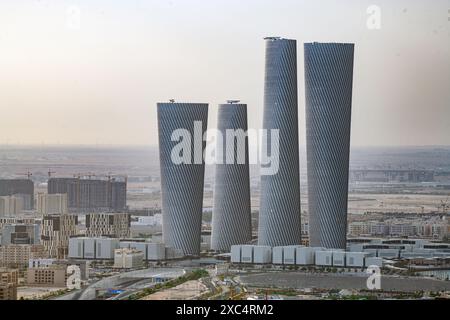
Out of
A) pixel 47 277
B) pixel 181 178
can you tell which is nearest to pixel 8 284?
pixel 47 277

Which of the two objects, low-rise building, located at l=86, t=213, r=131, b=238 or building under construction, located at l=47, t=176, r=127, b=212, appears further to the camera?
building under construction, located at l=47, t=176, r=127, b=212

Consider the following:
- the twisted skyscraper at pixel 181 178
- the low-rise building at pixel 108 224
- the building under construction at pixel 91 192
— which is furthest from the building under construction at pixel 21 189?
the twisted skyscraper at pixel 181 178

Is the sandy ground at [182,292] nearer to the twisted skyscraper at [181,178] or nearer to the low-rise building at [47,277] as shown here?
the low-rise building at [47,277]

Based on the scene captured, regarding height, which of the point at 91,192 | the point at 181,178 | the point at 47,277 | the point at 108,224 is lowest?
the point at 47,277

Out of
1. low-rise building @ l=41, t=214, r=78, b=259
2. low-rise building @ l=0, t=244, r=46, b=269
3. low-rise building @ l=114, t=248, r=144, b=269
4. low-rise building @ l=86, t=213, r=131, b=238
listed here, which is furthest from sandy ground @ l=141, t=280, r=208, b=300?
low-rise building @ l=86, t=213, r=131, b=238

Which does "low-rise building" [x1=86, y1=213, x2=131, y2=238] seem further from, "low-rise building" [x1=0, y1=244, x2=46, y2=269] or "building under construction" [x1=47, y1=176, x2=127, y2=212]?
"low-rise building" [x1=0, y1=244, x2=46, y2=269]

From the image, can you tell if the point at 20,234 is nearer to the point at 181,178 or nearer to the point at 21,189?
the point at 21,189
